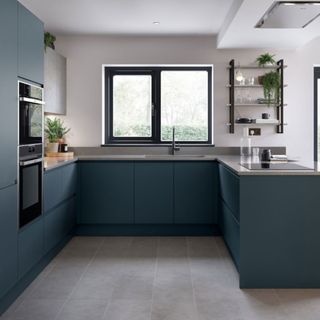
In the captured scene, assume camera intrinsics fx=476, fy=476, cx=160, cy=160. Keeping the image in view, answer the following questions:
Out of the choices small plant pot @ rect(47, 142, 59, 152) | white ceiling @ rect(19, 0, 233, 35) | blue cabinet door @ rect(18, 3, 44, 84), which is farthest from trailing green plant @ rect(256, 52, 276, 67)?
blue cabinet door @ rect(18, 3, 44, 84)

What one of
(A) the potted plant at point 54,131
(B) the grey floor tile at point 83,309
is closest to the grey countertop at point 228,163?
(A) the potted plant at point 54,131

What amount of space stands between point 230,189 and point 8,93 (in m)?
1.98

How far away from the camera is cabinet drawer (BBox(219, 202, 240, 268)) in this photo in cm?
357

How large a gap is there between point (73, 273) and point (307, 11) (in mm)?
2765

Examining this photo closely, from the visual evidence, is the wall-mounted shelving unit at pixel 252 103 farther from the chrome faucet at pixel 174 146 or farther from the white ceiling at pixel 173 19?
the chrome faucet at pixel 174 146

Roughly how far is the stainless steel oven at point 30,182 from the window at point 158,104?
226cm

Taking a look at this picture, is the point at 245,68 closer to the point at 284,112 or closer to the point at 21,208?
the point at 284,112

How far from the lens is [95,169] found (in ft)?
16.7

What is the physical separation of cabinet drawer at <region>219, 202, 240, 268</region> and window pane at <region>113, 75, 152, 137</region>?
5.33 ft

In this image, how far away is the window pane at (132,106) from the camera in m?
5.81

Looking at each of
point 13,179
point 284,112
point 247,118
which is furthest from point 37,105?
point 284,112

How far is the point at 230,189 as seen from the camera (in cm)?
399

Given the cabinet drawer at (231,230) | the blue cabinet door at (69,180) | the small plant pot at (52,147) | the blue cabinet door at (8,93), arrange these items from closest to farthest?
the blue cabinet door at (8,93) < the cabinet drawer at (231,230) < the blue cabinet door at (69,180) < the small plant pot at (52,147)

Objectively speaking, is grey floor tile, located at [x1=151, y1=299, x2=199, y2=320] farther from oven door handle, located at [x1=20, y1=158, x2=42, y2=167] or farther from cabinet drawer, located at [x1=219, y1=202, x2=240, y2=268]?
oven door handle, located at [x1=20, y1=158, x2=42, y2=167]
